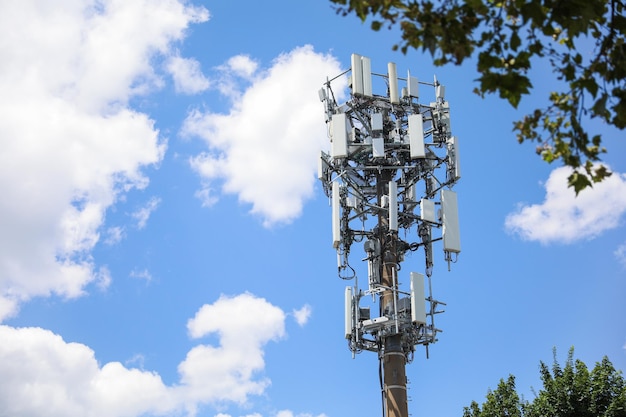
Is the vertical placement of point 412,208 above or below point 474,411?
above

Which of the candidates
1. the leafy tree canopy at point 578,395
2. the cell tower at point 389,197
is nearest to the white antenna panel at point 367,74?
the cell tower at point 389,197

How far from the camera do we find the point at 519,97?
998cm

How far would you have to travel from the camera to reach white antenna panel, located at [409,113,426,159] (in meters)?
32.4

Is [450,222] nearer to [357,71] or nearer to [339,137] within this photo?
[339,137]

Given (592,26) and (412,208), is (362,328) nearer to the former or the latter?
(412,208)

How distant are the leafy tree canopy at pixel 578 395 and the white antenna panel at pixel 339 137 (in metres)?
11.5

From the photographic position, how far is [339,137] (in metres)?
32.9

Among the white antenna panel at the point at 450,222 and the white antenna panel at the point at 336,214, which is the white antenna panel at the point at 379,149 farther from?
the white antenna panel at the point at 450,222

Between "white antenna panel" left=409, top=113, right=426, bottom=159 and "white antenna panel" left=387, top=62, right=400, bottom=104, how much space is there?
158cm

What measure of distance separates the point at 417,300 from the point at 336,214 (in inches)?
186

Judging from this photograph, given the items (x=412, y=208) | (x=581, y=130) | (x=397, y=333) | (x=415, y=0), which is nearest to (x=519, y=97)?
(x=581, y=130)

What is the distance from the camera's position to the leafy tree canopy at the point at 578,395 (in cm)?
3067

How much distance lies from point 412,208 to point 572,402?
30.8ft

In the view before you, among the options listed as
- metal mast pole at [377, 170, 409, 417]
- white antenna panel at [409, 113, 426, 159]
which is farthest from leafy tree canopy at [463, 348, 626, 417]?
white antenna panel at [409, 113, 426, 159]
